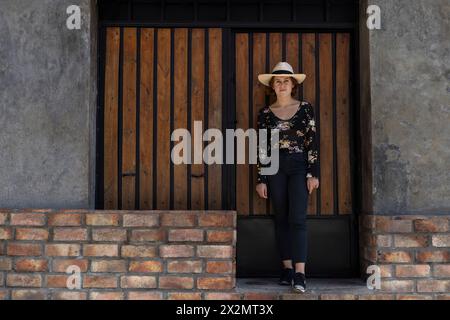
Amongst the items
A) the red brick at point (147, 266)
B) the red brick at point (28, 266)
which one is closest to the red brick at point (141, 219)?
the red brick at point (147, 266)

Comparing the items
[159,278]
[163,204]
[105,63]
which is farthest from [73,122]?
[159,278]

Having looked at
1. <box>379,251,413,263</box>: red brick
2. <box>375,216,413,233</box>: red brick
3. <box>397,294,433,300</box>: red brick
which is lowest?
<box>397,294,433,300</box>: red brick

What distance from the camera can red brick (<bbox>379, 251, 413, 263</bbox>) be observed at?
429cm

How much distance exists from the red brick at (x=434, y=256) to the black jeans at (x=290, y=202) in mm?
885

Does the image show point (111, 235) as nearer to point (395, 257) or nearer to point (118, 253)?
point (118, 253)

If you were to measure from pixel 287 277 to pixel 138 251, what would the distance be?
1.18 meters

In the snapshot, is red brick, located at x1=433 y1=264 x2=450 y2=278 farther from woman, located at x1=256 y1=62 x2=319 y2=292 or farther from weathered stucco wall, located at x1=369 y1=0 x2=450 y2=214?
woman, located at x1=256 y1=62 x2=319 y2=292

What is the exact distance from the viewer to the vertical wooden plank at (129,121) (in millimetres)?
4715

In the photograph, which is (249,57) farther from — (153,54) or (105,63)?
(105,63)

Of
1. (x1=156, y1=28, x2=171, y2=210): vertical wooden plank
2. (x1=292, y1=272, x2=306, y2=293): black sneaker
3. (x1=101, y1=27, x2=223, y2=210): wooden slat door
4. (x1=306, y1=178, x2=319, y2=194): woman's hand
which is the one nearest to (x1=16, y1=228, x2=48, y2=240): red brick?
(x1=101, y1=27, x2=223, y2=210): wooden slat door

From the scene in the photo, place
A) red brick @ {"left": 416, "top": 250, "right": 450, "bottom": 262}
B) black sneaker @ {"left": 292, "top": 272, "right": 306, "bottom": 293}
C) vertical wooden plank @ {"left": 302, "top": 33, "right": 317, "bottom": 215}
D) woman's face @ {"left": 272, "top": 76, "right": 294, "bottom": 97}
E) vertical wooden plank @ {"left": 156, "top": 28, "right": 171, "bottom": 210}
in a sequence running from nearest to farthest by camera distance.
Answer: black sneaker @ {"left": 292, "top": 272, "right": 306, "bottom": 293}, red brick @ {"left": 416, "top": 250, "right": 450, "bottom": 262}, woman's face @ {"left": 272, "top": 76, "right": 294, "bottom": 97}, vertical wooden plank @ {"left": 156, "top": 28, "right": 171, "bottom": 210}, vertical wooden plank @ {"left": 302, "top": 33, "right": 317, "bottom": 215}

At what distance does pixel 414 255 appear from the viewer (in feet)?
14.1

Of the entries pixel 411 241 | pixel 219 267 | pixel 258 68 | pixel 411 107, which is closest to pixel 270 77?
pixel 258 68

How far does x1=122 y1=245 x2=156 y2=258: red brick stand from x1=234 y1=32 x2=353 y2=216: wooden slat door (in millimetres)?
900
